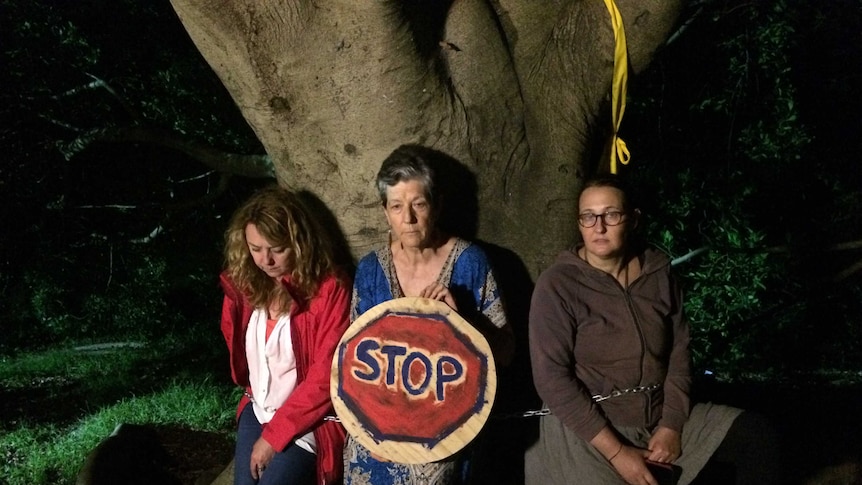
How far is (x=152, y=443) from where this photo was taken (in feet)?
13.0

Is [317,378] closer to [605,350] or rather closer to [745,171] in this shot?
[605,350]

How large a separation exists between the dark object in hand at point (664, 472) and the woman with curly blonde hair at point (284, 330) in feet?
3.80

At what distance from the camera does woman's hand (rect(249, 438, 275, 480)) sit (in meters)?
2.72

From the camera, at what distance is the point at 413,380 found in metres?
2.47

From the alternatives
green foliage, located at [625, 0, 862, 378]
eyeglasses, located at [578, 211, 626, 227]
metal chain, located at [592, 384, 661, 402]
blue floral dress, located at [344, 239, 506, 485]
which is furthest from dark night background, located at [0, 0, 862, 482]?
blue floral dress, located at [344, 239, 506, 485]

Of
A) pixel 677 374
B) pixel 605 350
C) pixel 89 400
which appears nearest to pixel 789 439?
pixel 677 374

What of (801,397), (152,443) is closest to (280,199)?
(152,443)

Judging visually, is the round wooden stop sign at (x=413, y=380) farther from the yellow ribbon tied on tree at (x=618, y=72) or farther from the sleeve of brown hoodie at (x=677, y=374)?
the yellow ribbon tied on tree at (x=618, y=72)

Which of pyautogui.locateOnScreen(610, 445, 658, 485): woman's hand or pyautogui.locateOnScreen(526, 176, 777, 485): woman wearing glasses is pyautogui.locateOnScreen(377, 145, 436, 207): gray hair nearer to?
pyautogui.locateOnScreen(526, 176, 777, 485): woman wearing glasses

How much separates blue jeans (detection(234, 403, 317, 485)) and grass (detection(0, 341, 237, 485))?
1.52 metres

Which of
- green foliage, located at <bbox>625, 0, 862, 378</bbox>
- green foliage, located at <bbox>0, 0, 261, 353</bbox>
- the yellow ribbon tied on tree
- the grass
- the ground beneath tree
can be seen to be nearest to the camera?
the yellow ribbon tied on tree

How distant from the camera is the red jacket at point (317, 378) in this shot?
105 inches

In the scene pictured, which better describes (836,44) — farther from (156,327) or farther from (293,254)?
(156,327)

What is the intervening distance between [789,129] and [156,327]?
5.26 metres
